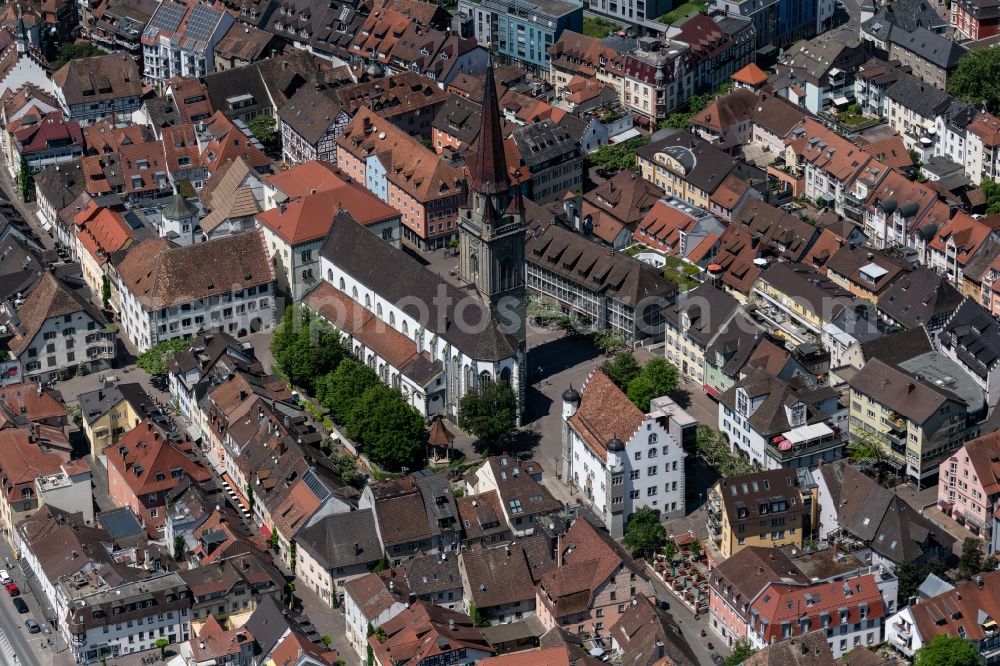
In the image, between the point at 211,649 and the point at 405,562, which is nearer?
the point at 211,649

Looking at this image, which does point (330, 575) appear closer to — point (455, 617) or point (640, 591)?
point (455, 617)

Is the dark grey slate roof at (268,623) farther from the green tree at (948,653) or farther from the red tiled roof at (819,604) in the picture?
the green tree at (948,653)

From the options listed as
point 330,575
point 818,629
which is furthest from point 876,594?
point 330,575

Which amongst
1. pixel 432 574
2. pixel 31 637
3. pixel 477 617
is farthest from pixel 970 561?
pixel 31 637

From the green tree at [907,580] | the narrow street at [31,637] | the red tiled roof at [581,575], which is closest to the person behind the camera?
the red tiled roof at [581,575]

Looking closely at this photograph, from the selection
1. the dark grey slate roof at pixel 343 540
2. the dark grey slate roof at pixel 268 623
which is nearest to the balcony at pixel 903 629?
the dark grey slate roof at pixel 343 540

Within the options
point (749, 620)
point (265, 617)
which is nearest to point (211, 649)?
point (265, 617)

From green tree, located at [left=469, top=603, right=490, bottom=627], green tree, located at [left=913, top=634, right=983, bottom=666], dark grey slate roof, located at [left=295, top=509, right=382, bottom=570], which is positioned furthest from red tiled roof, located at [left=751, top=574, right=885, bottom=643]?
dark grey slate roof, located at [left=295, top=509, right=382, bottom=570]
